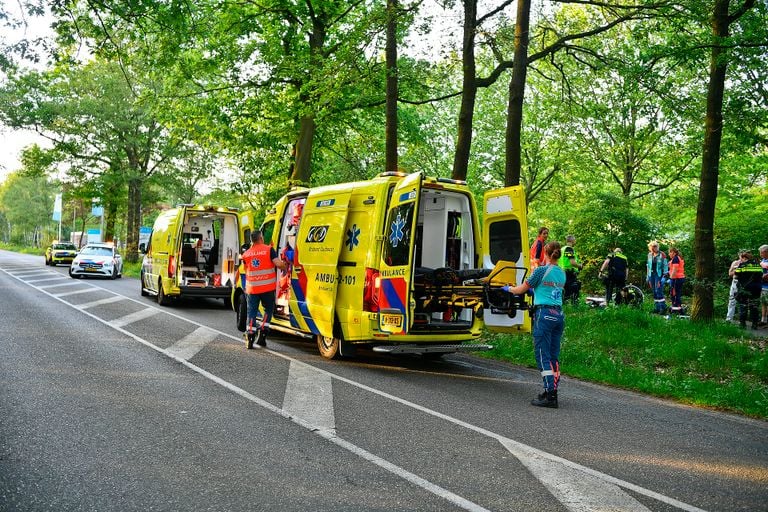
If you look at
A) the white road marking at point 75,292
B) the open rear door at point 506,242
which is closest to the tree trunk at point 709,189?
the open rear door at point 506,242

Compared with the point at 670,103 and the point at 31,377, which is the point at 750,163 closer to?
the point at 670,103

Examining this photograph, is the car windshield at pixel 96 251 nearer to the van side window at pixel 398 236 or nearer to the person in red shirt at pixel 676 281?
the van side window at pixel 398 236

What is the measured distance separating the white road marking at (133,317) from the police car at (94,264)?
525 inches

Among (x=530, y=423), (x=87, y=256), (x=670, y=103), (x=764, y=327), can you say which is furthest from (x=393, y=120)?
(x=87, y=256)

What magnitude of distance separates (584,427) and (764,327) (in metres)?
9.87

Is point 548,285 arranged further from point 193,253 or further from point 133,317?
point 193,253

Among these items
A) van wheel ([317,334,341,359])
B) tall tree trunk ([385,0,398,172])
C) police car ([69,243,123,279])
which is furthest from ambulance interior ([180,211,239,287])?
police car ([69,243,123,279])

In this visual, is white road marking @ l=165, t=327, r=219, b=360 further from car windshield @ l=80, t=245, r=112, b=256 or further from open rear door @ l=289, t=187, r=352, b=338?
car windshield @ l=80, t=245, r=112, b=256

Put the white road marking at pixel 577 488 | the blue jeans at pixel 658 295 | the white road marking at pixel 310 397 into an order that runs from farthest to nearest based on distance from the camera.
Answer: the blue jeans at pixel 658 295 → the white road marking at pixel 310 397 → the white road marking at pixel 577 488

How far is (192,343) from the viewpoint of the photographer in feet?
34.1

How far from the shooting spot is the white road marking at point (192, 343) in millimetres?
9352

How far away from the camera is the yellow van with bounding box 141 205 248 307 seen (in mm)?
16297

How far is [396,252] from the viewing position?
8.57 metres

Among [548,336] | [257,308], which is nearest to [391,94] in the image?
[257,308]
